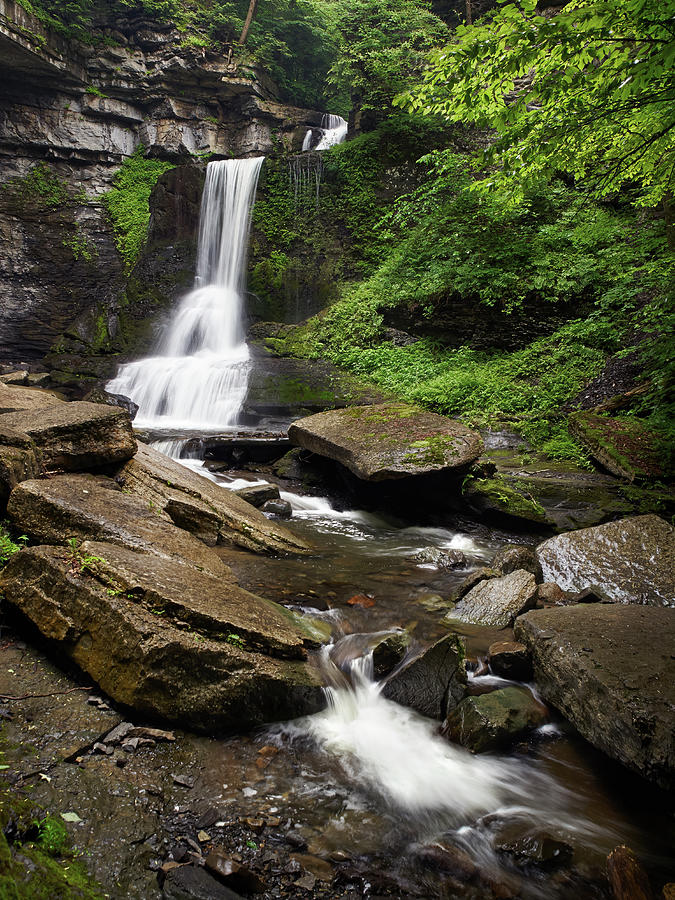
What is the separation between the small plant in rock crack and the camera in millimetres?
2803

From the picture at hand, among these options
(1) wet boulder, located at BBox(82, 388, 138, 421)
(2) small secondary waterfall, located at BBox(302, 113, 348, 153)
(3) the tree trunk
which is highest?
(3) the tree trunk

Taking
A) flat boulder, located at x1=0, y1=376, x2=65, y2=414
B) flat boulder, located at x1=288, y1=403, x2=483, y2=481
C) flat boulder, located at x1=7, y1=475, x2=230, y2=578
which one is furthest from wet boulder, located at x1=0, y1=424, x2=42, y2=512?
flat boulder, located at x1=288, y1=403, x2=483, y2=481

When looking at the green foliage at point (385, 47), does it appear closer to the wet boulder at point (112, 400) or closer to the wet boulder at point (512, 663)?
the wet boulder at point (112, 400)

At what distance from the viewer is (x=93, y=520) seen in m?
3.62

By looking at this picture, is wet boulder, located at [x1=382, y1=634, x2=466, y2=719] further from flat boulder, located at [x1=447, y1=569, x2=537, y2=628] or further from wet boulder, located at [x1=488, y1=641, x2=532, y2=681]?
flat boulder, located at [x1=447, y1=569, x2=537, y2=628]

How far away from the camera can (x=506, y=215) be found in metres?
13.4

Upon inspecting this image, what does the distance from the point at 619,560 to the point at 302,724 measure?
377 centimetres

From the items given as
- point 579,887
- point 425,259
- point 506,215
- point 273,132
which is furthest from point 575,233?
point 273,132

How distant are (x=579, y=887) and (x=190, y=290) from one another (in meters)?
19.2

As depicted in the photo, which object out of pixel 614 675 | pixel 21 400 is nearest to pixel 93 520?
pixel 614 675

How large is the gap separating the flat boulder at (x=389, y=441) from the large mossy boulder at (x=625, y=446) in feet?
6.20

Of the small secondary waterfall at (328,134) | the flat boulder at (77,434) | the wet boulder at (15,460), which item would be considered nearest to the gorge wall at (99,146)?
the small secondary waterfall at (328,134)

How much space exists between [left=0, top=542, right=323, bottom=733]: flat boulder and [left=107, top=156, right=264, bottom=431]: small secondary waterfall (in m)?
9.20

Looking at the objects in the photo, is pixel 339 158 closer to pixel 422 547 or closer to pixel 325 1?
pixel 325 1
